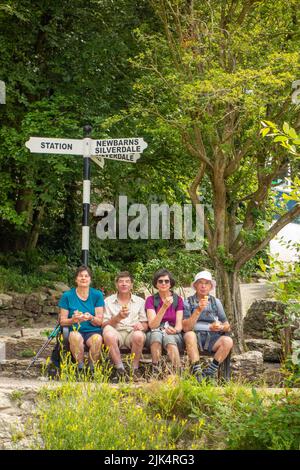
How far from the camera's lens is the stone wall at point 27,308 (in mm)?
18344

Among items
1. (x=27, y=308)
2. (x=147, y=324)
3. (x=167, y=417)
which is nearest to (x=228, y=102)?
(x=147, y=324)

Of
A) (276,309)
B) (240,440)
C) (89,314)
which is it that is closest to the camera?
(240,440)

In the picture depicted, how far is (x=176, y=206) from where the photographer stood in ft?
64.8

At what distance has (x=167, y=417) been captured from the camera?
7.00m

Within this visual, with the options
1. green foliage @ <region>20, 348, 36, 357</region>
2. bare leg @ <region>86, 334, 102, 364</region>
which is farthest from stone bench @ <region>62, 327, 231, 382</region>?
green foliage @ <region>20, 348, 36, 357</region>

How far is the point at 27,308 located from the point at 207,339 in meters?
9.98

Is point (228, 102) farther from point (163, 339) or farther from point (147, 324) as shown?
point (163, 339)

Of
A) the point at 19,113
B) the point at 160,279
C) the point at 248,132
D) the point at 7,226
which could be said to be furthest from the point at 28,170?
the point at 160,279

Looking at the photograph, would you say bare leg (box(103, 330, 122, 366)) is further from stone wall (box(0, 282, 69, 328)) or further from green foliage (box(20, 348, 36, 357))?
stone wall (box(0, 282, 69, 328))

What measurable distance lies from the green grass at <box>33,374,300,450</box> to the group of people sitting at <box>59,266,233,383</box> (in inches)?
54.9

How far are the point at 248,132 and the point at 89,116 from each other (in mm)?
4117
